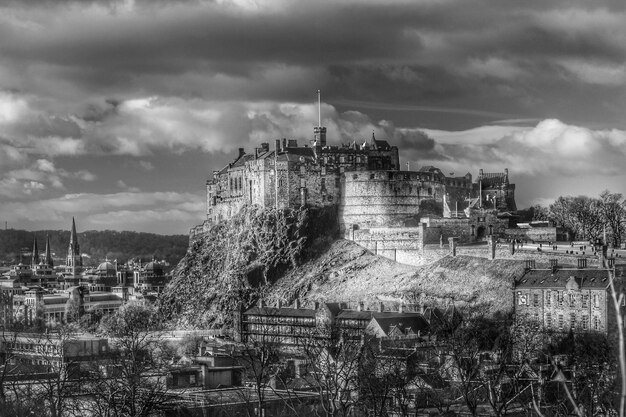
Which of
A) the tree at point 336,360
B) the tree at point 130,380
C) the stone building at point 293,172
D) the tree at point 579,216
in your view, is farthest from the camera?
the stone building at point 293,172

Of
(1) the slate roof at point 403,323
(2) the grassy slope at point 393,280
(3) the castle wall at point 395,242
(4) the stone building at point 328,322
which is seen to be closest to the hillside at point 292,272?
A: (2) the grassy slope at point 393,280

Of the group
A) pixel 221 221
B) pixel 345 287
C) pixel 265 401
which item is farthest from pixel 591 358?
pixel 221 221

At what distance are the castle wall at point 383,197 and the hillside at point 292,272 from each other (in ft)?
Result: 8.84

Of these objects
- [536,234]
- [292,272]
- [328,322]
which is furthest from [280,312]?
[536,234]

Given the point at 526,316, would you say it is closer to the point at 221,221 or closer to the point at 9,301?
the point at 221,221

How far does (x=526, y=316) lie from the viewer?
94125 millimetres

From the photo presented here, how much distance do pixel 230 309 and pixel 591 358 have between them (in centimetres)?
5562

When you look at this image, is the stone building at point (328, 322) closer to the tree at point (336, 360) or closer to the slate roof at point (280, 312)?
the slate roof at point (280, 312)

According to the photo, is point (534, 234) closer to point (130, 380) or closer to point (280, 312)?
point (280, 312)

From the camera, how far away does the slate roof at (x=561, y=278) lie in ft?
294

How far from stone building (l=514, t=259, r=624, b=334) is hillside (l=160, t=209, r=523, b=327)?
30.2 feet

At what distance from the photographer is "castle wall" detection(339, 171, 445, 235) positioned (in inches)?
4958

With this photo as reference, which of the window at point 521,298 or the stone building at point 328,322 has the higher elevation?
the window at point 521,298

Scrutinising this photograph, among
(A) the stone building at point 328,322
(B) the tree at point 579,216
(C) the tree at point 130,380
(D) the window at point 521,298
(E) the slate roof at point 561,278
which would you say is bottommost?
(C) the tree at point 130,380
